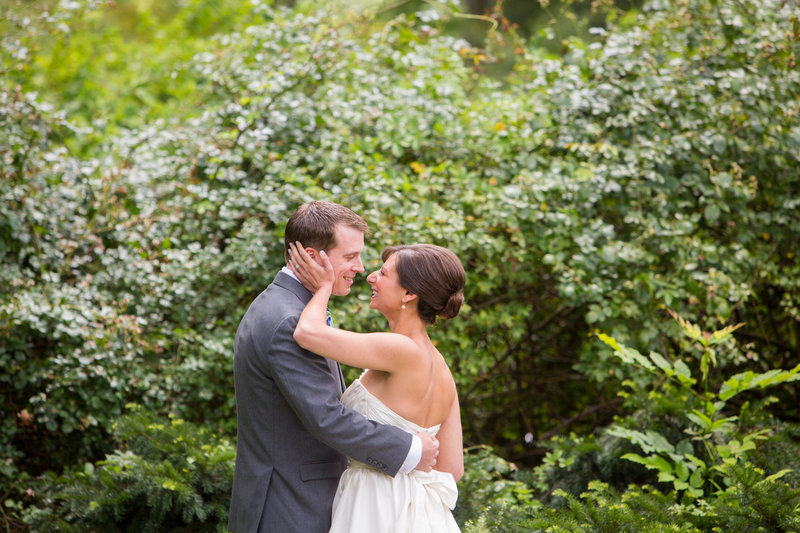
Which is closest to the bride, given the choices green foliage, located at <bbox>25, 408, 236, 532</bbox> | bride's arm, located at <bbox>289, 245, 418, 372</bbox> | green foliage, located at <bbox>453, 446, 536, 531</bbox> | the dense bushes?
bride's arm, located at <bbox>289, 245, 418, 372</bbox>

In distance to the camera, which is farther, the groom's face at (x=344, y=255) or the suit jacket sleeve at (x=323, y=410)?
the groom's face at (x=344, y=255)

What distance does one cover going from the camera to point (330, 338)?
2.46 metres

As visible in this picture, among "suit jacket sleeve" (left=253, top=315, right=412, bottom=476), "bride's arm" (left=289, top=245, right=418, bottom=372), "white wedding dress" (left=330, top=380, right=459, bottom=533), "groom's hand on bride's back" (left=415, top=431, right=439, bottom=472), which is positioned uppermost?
"bride's arm" (left=289, top=245, right=418, bottom=372)

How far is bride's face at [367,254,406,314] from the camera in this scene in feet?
9.04

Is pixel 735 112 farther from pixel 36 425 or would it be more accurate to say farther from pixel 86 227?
pixel 36 425

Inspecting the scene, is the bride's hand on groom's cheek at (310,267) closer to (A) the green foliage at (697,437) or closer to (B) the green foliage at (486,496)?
(B) the green foliage at (486,496)

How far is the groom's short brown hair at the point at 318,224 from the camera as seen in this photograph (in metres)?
2.65

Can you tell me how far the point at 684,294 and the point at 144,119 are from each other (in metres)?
5.49

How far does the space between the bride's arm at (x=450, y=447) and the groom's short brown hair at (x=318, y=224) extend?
2.55ft

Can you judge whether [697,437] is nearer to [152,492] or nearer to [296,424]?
[296,424]

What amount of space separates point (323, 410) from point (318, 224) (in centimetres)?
65

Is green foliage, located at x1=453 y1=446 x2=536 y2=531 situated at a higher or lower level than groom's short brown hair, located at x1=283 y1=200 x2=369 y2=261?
lower

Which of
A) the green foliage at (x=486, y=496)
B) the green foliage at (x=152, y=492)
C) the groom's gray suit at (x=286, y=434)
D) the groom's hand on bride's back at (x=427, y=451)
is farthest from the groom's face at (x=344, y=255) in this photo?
the green foliage at (x=152, y=492)

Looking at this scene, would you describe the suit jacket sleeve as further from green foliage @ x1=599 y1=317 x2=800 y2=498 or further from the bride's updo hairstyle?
green foliage @ x1=599 y1=317 x2=800 y2=498
